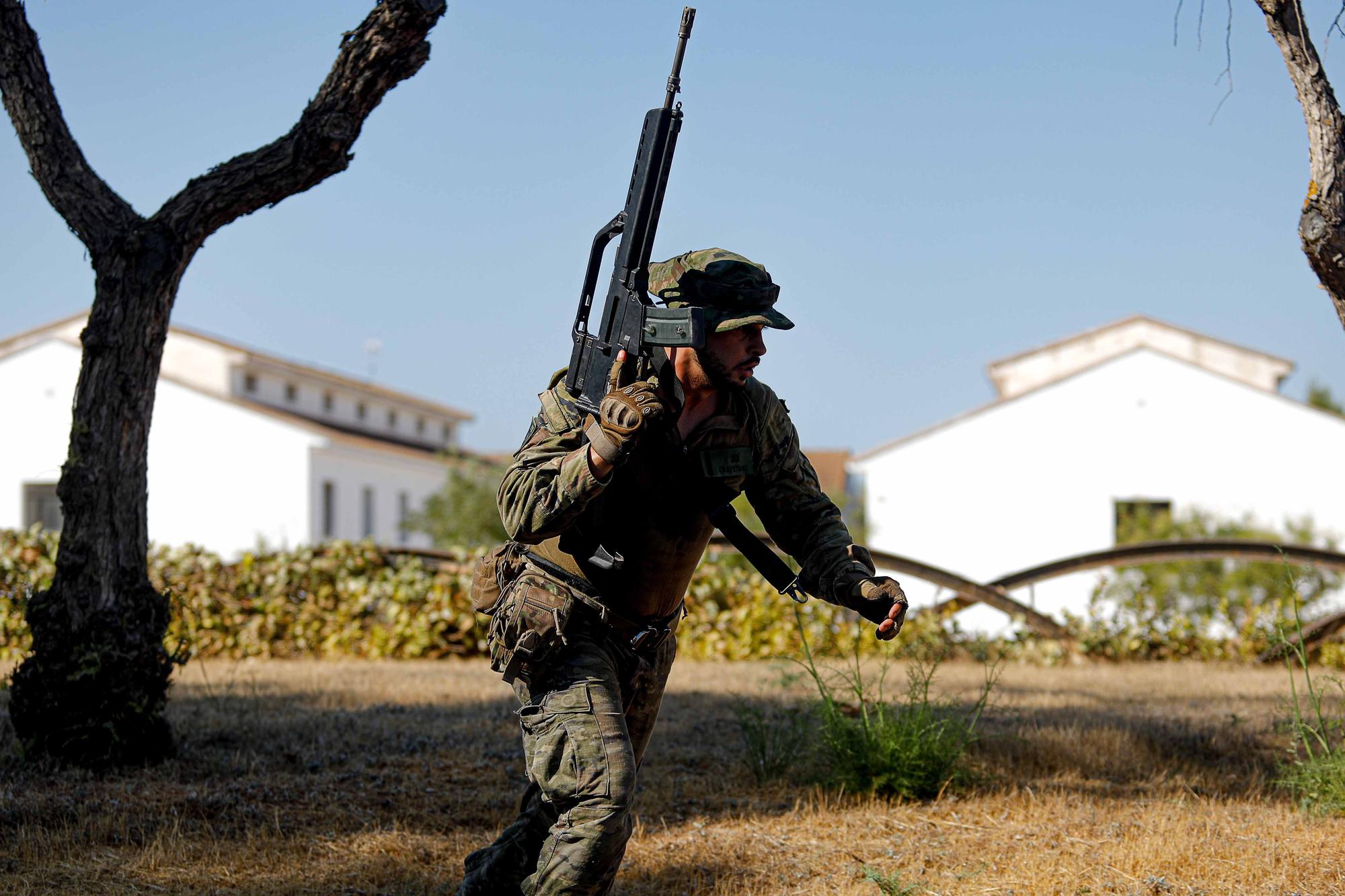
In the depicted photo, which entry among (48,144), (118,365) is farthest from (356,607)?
(48,144)

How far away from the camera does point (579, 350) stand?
388 cm

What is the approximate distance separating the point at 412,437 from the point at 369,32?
4438 cm

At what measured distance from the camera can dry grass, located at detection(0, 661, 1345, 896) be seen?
441 centimetres

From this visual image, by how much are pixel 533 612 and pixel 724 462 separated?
74 cm

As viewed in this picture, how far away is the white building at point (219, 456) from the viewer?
34.5 metres

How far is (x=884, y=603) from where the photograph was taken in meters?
3.68

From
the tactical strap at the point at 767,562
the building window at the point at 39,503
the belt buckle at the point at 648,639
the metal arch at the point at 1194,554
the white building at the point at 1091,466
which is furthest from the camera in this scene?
the building window at the point at 39,503

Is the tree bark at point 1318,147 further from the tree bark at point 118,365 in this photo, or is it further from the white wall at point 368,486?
the white wall at point 368,486

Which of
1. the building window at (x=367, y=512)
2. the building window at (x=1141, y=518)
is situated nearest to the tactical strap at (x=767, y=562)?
the building window at (x=1141, y=518)

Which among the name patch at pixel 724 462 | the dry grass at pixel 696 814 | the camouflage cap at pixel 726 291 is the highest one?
the camouflage cap at pixel 726 291

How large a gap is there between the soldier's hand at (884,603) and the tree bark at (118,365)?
3.51 metres

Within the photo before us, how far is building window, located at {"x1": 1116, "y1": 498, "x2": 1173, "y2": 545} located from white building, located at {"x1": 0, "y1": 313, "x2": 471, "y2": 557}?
62.8 feet

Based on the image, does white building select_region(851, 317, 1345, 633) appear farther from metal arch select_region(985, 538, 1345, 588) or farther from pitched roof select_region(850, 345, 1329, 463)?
metal arch select_region(985, 538, 1345, 588)

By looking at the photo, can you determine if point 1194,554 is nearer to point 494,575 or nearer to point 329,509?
point 494,575
